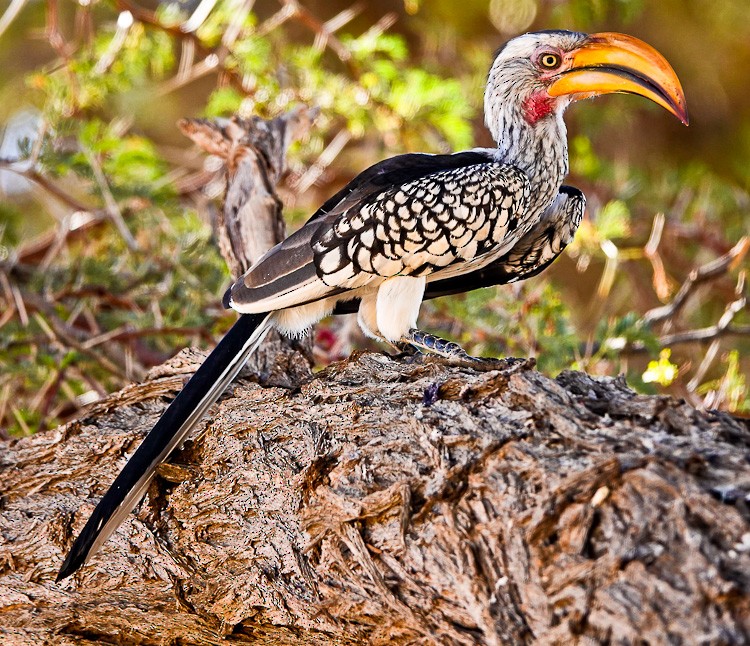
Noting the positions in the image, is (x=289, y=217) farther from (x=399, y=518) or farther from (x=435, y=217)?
(x=399, y=518)

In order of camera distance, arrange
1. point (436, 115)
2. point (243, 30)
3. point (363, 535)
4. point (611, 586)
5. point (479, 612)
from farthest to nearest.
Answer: point (243, 30)
point (436, 115)
point (363, 535)
point (479, 612)
point (611, 586)

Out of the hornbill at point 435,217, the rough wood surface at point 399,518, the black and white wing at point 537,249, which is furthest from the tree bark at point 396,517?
the black and white wing at point 537,249

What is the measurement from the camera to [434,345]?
3.19 m

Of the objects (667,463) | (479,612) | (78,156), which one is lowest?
(479,612)

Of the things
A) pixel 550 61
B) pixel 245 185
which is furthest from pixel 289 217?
pixel 550 61

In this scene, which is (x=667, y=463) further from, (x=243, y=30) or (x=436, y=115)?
(x=243, y=30)

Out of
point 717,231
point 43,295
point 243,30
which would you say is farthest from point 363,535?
point 717,231

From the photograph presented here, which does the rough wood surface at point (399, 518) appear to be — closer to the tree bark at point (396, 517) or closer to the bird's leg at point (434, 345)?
the tree bark at point (396, 517)

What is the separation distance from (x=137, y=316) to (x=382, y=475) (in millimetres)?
2565

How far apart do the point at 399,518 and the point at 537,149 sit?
190cm

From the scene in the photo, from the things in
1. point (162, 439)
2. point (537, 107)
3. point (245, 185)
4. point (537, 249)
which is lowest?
point (537, 249)

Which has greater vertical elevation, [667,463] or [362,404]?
[362,404]

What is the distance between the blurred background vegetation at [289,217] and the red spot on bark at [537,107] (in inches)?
36.6

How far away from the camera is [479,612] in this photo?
1.93 meters
